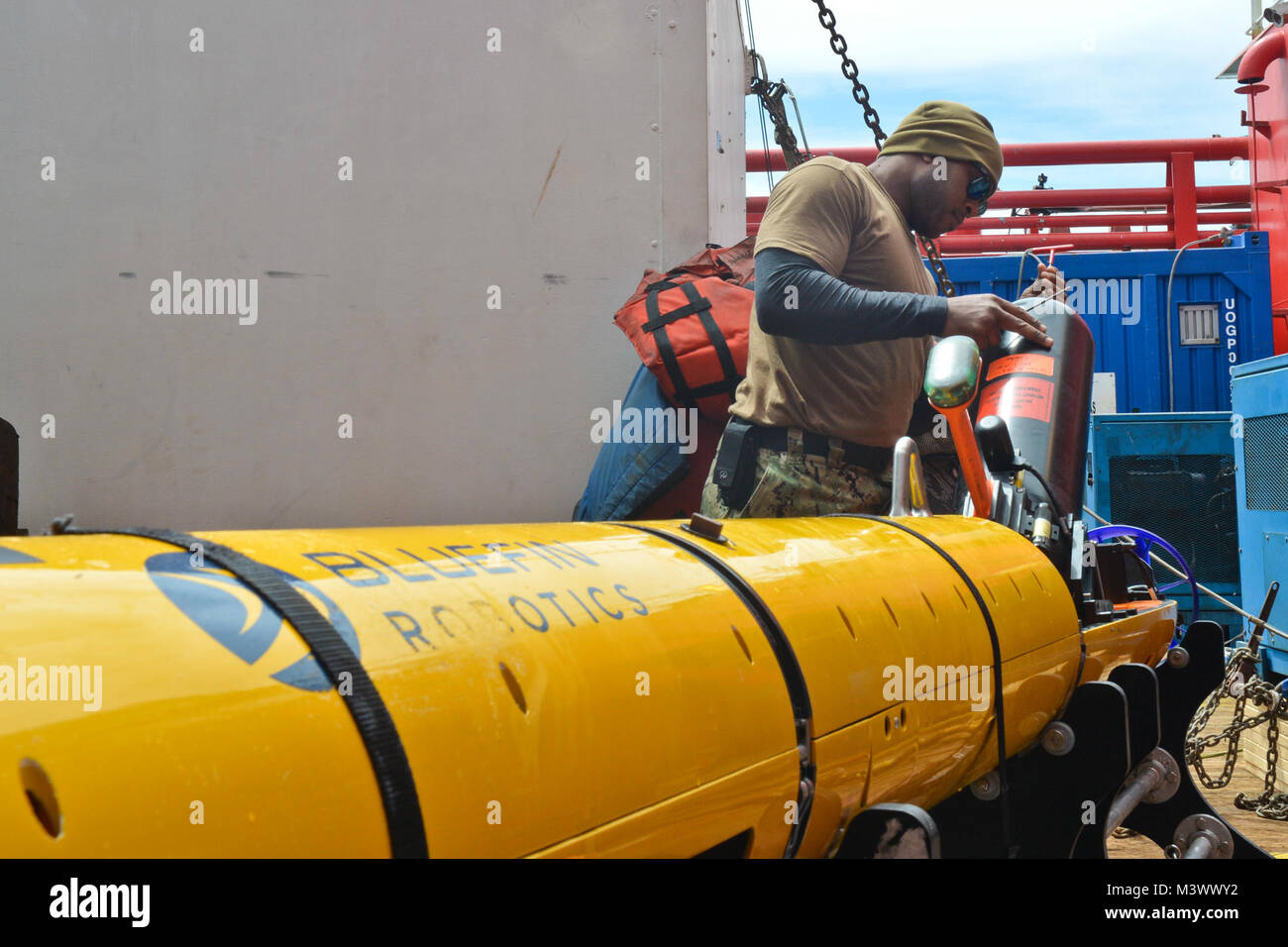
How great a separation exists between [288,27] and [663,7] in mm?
1175

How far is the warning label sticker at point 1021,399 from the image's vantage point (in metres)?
2.93

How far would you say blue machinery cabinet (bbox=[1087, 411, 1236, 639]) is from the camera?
614 cm

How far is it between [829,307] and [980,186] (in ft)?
2.48

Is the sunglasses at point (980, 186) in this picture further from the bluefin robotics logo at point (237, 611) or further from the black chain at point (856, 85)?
the bluefin robotics logo at point (237, 611)

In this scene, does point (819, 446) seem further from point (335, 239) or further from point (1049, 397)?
point (335, 239)

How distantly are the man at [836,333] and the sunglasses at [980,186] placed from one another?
6 cm

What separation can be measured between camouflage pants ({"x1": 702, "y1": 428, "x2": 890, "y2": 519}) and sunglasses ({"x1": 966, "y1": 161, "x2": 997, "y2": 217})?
79cm

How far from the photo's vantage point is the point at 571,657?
3.06 feet

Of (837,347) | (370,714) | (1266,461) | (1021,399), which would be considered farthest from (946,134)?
(1266,461)

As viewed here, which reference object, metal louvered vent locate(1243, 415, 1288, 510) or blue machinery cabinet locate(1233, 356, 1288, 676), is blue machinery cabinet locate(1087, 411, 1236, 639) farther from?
metal louvered vent locate(1243, 415, 1288, 510)

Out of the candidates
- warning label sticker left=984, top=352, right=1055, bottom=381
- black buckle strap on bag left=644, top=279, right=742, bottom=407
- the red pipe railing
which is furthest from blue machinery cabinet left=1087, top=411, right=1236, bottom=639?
black buckle strap on bag left=644, top=279, right=742, bottom=407
